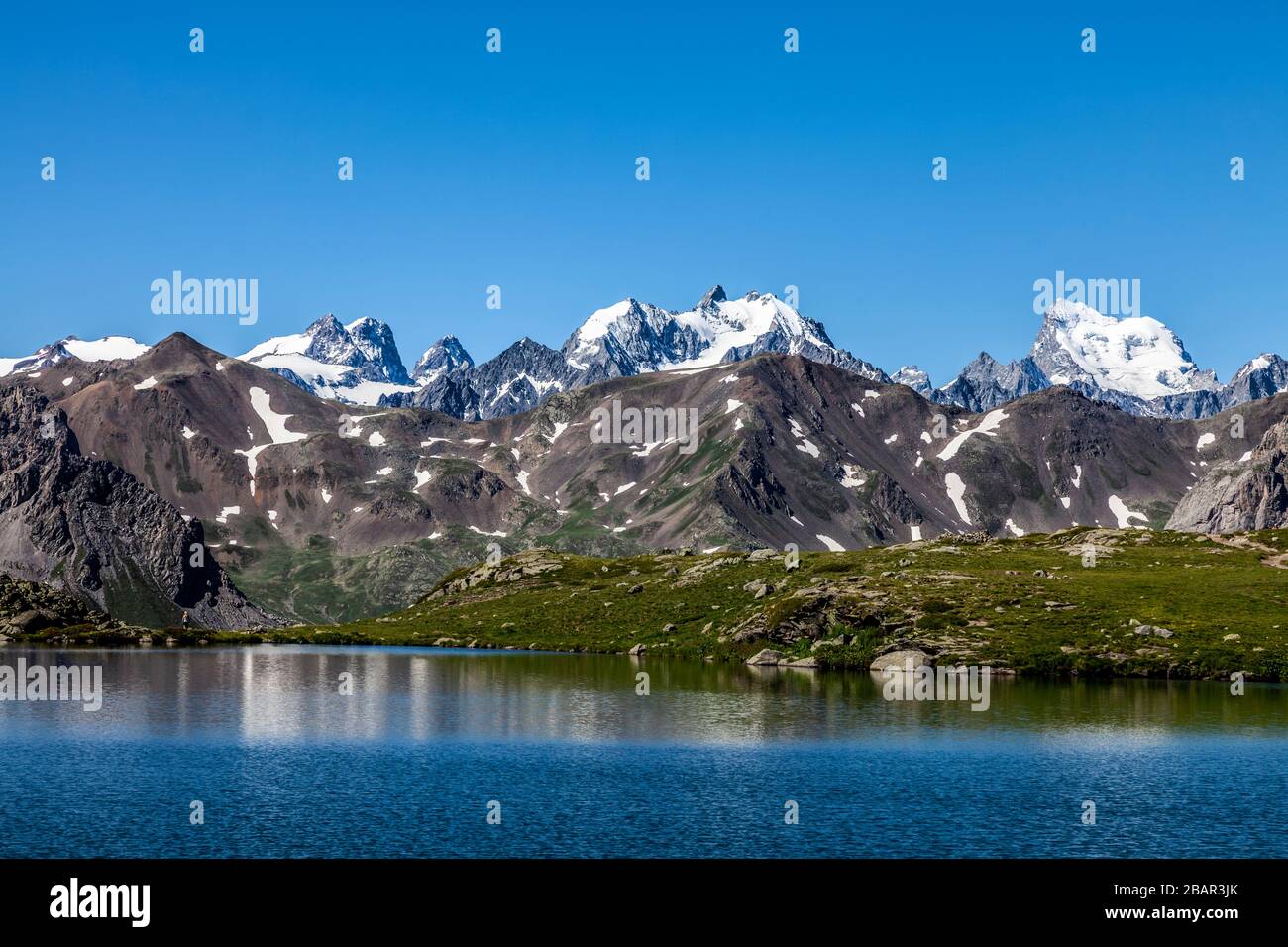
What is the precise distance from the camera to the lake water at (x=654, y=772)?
195 feet

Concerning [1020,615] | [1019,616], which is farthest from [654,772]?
[1020,615]

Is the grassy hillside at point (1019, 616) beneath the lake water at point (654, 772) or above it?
above

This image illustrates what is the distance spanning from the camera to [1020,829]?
203 feet

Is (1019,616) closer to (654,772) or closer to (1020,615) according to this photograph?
(1020,615)

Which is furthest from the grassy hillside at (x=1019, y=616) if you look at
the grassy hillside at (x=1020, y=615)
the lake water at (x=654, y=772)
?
the lake water at (x=654, y=772)

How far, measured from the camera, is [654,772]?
254ft

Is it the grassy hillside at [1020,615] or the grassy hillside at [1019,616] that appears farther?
the grassy hillside at [1020,615]

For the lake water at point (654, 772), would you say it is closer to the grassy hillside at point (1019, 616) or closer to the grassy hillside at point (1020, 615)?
the grassy hillside at point (1020, 615)

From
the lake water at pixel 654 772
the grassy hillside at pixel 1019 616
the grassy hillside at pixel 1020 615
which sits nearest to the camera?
the lake water at pixel 654 772

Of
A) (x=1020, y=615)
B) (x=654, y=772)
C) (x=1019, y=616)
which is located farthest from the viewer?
(x=1020, y=615)

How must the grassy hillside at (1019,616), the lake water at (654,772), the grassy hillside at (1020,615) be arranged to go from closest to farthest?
1. the lake water at (654,772)
2. the grassy hillside at (1019,616)
3. the grassy hillside at (1020,615)
